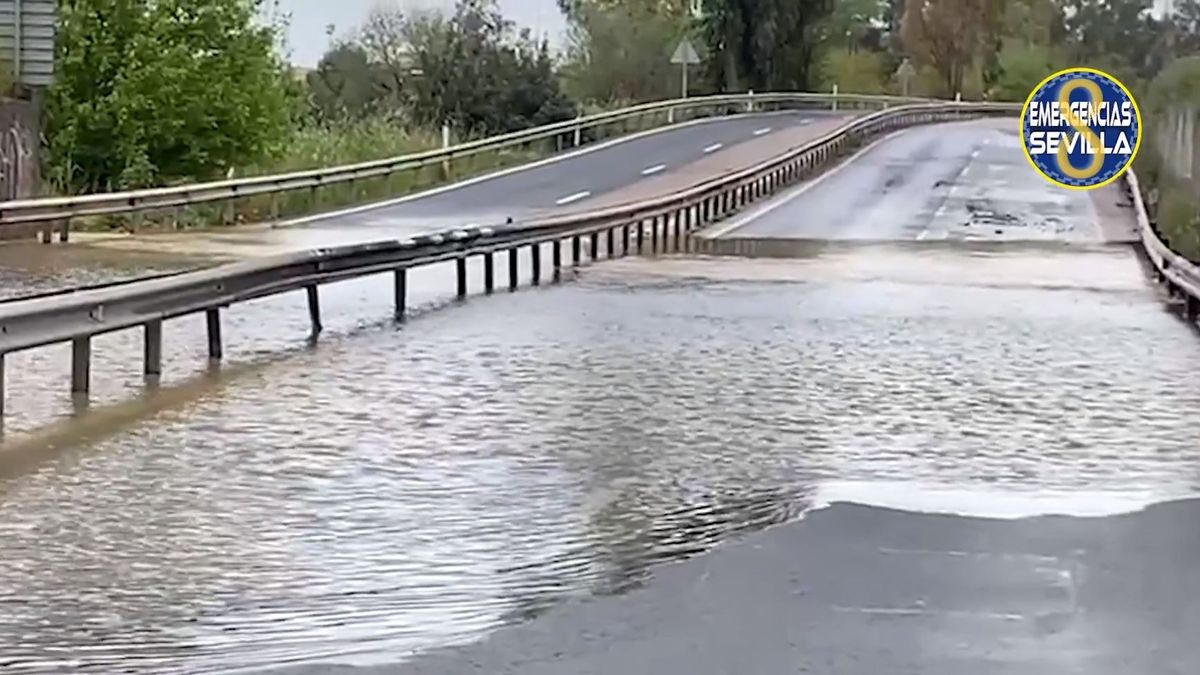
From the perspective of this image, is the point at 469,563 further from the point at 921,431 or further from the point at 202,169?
the point at 202,169

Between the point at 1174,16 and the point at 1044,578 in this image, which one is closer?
the point at 1044,578

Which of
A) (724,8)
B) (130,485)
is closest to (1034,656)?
(130,485)

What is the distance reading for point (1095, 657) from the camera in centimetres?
723

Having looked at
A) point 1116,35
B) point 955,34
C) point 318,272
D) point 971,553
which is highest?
point 955,34

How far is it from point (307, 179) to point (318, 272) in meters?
20.7

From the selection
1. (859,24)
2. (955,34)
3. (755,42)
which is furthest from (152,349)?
(859,24)

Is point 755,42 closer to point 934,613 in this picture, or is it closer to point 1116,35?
point 1116,35

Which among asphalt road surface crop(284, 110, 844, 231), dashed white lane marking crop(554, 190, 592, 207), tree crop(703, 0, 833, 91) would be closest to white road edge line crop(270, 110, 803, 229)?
asphalt road surface crop(284, 110, 844, 231)

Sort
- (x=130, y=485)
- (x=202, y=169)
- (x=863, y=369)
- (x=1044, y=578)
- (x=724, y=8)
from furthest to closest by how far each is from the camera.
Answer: (x=724, y=8), (x=202, y=169), (x=863, y=369), (x=130, y=485), (x=1044, y=578)

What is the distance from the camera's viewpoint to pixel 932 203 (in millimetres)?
43938

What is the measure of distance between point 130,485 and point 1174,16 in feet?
155

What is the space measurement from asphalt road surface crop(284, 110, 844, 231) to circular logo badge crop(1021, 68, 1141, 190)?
8.88m

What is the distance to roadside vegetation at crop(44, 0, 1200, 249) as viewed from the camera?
137 ft

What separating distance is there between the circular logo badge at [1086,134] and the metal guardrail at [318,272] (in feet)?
45.1
